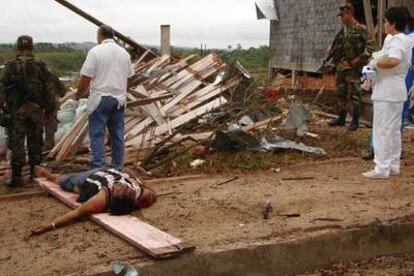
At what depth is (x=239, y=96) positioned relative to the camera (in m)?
12.0

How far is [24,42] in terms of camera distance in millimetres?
7035

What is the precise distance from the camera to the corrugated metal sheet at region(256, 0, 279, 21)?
20.5m

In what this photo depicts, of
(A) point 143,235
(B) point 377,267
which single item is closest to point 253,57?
(B) point 377,267

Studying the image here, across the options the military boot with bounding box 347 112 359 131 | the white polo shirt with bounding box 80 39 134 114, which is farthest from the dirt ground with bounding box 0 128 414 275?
the military boot with bounding box 347 112 359 131

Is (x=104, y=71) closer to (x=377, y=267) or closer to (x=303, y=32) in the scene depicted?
(x=377, y=267)

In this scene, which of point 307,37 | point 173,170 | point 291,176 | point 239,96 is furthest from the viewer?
point 307,37

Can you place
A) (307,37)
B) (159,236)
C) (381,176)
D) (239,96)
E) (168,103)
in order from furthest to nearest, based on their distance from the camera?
(307,37), (239,96), (168,103), (381,176), (159,236)

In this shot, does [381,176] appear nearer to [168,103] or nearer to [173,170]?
[173,170]

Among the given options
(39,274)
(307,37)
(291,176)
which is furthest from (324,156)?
(307,37)

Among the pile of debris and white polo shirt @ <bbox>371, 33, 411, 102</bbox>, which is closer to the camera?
white polo shirt @ <bbox>371, 33, 411, 102</bbox>

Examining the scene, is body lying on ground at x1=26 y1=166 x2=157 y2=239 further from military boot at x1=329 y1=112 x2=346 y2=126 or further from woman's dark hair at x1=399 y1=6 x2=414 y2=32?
military boot at x1=329 y1=112 x2=346 y2=126

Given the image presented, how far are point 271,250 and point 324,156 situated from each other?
3.76 m

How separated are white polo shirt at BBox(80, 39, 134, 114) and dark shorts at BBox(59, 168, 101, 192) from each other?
0.96 meters

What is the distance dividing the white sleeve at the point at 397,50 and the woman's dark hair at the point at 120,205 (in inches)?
124
